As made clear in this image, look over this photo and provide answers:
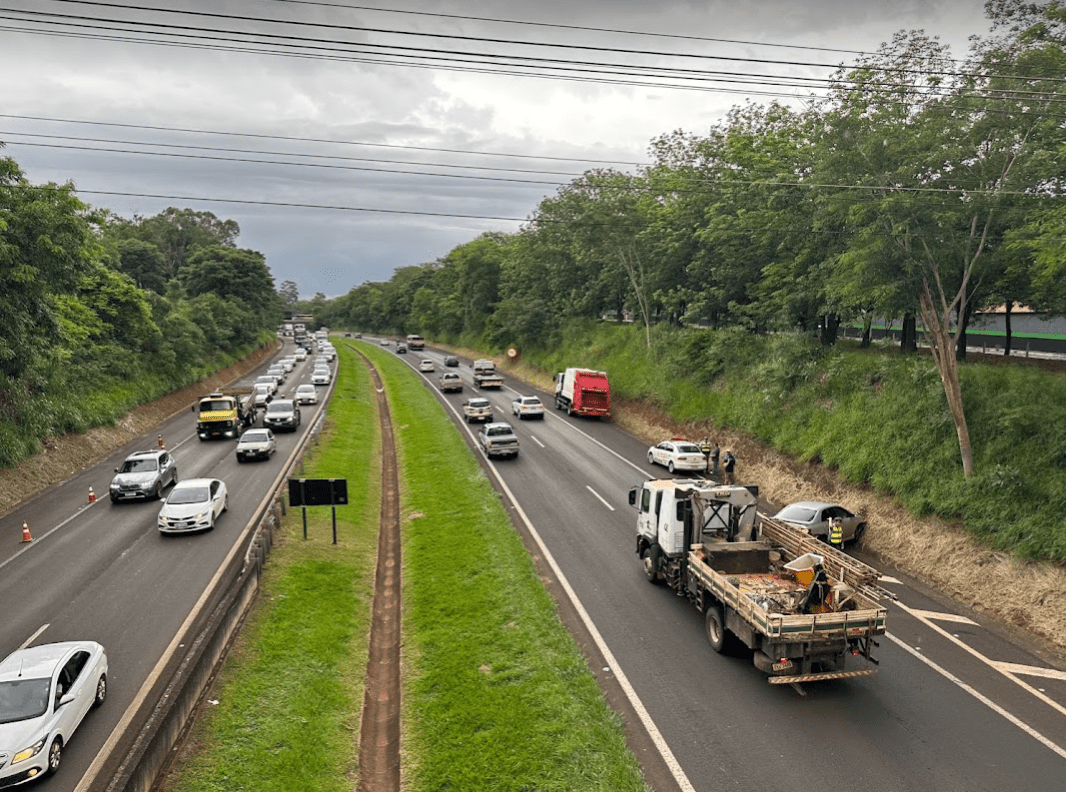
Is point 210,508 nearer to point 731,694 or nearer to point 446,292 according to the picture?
point 731,694

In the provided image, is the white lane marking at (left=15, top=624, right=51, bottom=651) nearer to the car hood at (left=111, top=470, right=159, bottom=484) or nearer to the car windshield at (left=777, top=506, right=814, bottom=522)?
the car hood at (left=111, top=470, right=159, bottom=484)

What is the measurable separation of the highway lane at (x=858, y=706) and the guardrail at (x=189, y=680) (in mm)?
7911

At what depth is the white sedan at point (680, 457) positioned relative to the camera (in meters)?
29.3

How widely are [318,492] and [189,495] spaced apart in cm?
487

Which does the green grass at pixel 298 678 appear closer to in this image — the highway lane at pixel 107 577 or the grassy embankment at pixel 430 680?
the grassy embankment at pixel 430 680

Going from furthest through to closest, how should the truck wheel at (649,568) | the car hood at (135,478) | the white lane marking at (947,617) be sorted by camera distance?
the car hood at (135,478)
the truck wheel at (649,568)
the white lane marking at (947,617)

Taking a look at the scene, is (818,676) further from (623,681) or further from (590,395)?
(590,395)

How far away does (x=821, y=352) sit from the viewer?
30.0 metres

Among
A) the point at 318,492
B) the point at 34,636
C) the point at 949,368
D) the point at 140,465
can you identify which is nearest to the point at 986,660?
the point at 949,368

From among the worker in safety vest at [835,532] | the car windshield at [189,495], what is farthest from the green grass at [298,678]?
the worker in safety vest at [835,532]

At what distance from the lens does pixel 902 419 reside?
74.5 ft

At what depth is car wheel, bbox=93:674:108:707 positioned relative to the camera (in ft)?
38.0

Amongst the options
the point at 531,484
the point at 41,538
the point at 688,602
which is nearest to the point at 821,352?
the point at 531,484

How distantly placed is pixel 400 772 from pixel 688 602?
8549mm
